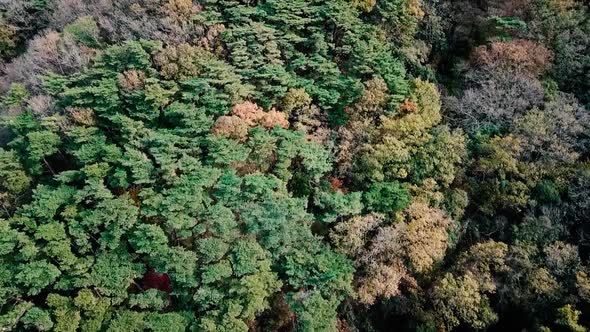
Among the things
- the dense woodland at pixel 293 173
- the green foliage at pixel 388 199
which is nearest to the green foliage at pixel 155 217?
the dense woodland at pixel 293 173

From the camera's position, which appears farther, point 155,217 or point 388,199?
point 388,199

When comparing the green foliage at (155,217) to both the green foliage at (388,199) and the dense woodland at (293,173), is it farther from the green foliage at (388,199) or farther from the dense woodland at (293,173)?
the green foliage at (388,199)

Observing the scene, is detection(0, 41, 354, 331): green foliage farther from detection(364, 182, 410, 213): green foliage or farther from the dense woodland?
detection(364, 182, 410, 213): green foliage

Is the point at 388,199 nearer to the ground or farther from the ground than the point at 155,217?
farther from the ground

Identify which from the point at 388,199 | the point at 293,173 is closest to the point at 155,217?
the point at 293,173

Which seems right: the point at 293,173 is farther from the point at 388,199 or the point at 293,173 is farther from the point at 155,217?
the point at 155,217

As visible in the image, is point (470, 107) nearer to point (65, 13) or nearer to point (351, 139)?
point (351, 139)

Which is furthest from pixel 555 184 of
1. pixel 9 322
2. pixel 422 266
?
pixel 9 322

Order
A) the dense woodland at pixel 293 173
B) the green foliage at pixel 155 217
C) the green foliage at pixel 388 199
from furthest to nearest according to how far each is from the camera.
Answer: the green foliage at pixel 388 199 < the dense woodland at pixel 293 173 < the green foliage at pixel 155 217

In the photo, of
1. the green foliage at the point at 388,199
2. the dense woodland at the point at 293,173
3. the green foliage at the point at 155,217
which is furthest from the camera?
the green foliage at the point at 388,199
